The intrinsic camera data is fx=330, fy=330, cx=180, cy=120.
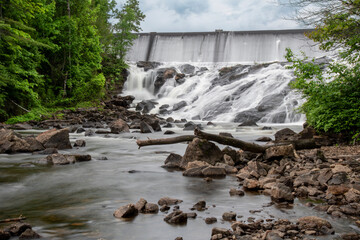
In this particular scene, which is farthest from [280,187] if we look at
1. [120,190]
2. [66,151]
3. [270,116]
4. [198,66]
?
[198,66]

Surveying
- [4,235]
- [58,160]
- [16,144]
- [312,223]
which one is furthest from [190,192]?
[16,144]

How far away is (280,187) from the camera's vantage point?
15.4 ft

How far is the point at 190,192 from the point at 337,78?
630 cm

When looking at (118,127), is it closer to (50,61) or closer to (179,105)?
(50,61)

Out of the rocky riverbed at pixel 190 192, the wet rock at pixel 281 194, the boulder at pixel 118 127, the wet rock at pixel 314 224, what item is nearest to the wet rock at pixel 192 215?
the rocky riverbed at pixel 190 192

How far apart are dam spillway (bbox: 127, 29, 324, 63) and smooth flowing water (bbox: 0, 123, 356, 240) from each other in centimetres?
3393

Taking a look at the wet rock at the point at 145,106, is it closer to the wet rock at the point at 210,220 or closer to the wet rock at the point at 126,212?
the wet rock at the point at 126,212

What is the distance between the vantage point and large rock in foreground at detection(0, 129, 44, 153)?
8.91m

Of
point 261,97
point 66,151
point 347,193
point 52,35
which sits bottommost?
point 66,151

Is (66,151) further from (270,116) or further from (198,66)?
(198,66)

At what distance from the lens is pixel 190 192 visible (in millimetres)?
5145

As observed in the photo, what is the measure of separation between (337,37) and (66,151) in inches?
319

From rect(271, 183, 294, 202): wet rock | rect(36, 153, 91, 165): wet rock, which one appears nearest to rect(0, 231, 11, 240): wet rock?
rect(271, 183, 294, 202): wet rock

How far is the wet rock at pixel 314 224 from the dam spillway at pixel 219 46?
3717 centimetres
